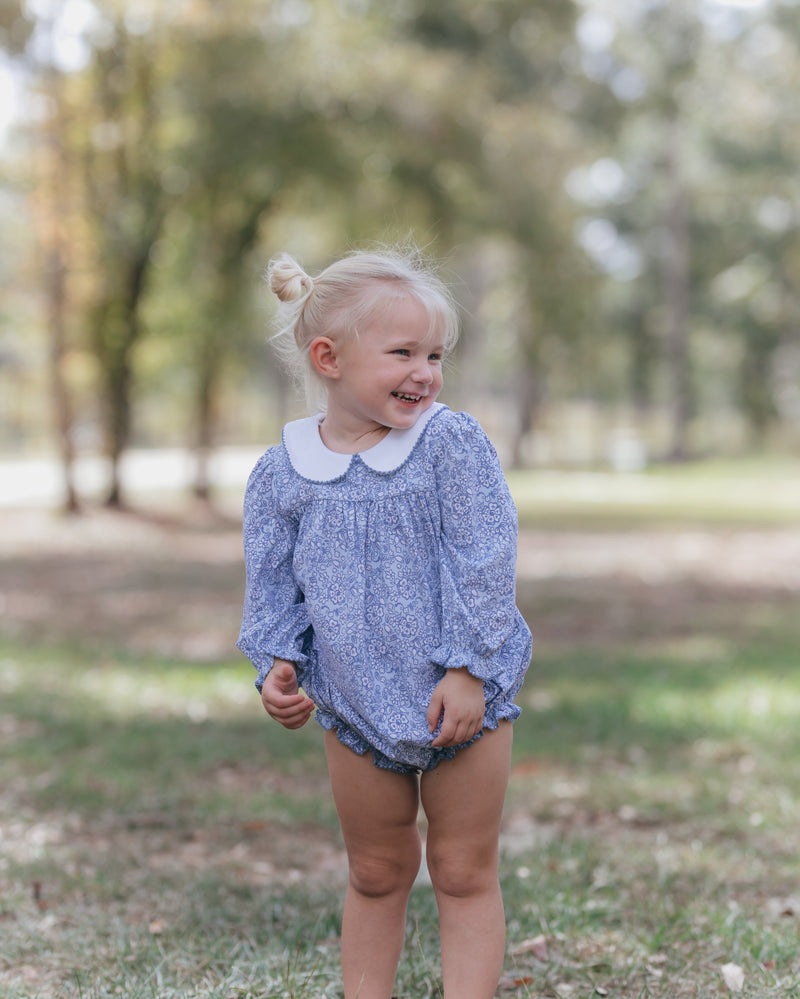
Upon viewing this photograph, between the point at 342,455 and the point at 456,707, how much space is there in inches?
22.7

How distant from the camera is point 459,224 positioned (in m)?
17.4

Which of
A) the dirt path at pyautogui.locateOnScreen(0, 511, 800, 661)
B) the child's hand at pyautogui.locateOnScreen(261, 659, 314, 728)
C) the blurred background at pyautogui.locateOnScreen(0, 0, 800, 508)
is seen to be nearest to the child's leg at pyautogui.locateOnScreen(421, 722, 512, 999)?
the child's hand at pyautogui.locateOnScreen(261, 659, 314, 728)

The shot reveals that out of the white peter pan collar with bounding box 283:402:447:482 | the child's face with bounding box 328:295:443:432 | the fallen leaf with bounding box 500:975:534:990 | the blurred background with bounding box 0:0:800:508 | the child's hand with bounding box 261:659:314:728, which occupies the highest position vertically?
the blurred background with bounding box 0:0:800:508

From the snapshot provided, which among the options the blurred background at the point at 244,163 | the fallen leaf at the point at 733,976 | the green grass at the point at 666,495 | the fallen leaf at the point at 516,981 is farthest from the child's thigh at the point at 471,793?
the green grass at the point at 666,495

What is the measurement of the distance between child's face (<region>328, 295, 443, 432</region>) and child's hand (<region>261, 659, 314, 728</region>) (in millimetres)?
557

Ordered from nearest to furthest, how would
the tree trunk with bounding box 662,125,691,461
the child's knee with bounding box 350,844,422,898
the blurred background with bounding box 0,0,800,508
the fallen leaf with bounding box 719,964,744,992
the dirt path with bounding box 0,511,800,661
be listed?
1. the child's knee with bounding box 350,844,422,898
2. the fallen leaf with bounding box 719,964,744,992
3. the dirt path with bounding box 0,511,800,661
4. the blurred background with bounding box 0,0,800,508
5. the tree trunk with bounding box 662,125,691,461

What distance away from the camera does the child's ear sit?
96.5 inches

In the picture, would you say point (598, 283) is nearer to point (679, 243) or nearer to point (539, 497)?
point (539, 497)

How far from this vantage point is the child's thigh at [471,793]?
2.38m

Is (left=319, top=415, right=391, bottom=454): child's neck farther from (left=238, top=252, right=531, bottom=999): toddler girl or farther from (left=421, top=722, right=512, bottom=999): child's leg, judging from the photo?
(left=421, top=722, right=512, bottom=999): child's leg

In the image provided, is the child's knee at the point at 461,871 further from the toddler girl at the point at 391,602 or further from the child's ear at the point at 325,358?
the child's ear at the point at 325,358

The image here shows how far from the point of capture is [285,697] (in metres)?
2.38

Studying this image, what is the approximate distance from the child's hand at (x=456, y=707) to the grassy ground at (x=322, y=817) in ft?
2.87

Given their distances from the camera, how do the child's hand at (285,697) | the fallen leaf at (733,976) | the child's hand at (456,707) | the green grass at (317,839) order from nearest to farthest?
the child's hand at (456,707) < the child's hand at (285,697) < the fallen leaf at (733,976) < the green grass at (317,839)
